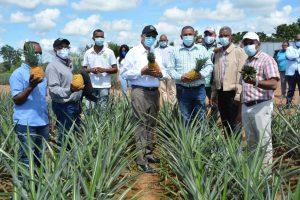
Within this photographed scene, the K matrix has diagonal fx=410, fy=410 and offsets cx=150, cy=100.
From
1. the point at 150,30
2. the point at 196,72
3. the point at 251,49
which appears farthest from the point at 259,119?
the point at 150,30

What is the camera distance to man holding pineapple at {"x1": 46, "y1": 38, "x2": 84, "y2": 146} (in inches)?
173

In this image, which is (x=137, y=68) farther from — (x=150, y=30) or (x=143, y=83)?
(x=150, y=30)

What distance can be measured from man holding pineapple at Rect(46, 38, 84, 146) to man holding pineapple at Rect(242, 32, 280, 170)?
175cm

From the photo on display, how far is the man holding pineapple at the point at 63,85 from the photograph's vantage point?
14.4ft

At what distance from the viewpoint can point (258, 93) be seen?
13.0 feet

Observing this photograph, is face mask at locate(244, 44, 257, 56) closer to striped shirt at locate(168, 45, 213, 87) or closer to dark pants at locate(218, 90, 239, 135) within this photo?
striped shirt at locate(168, 45, 213, 87)

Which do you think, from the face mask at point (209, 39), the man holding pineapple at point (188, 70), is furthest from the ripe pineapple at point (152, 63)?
the face mask at point (209, 39)

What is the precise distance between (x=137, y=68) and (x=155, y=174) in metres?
1.22

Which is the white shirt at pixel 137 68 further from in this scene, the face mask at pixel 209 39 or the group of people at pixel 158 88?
the face mask at pixel 209 39

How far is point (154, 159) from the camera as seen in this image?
16.1ft

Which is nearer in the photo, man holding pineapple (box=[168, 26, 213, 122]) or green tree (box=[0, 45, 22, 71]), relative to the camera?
green tree (box=[0, 45, 22, 71])

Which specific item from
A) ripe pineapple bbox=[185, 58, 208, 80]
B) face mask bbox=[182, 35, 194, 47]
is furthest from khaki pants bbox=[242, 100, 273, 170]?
face mask bbox=[182, 35, 194, 47]

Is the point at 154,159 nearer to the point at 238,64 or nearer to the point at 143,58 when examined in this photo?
the point at 143,58

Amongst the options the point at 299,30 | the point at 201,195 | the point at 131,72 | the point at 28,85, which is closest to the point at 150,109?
the point at 131,72
